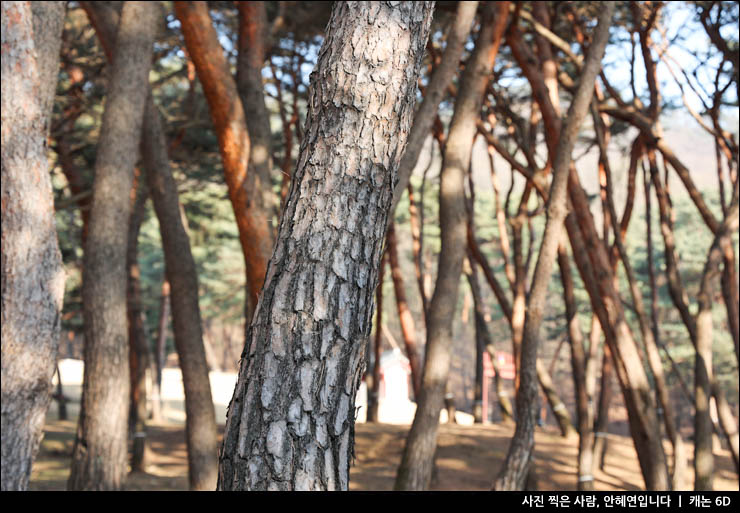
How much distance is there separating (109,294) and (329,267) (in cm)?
394

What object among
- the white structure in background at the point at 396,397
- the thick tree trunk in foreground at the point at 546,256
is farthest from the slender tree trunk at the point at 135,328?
the white structure in background at the point at 396,397

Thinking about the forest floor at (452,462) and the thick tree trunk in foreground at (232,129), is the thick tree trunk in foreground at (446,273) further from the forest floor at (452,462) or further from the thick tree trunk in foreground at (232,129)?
the forest floor at (452,462)

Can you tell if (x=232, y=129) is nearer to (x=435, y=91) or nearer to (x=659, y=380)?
(x=435, y=91)

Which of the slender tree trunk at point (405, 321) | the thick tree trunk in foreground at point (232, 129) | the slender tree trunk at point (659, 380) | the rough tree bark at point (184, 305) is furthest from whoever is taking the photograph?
the slender tree trunk at point (405, 321)

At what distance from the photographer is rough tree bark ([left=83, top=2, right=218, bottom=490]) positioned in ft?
19.1

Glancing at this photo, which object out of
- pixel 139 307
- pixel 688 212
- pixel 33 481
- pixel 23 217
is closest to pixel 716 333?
pixel 688 212

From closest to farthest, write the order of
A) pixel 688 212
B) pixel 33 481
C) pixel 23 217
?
1. pixel 23 217
2. pixel 33 481
3. pixel 688 212

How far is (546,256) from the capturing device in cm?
565

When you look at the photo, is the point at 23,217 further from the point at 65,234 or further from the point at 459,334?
the point at 459,334

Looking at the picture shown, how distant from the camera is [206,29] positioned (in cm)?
531

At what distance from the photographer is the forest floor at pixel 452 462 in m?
8.47

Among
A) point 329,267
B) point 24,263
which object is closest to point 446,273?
point 24,263

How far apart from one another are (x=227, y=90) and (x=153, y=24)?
93 cm

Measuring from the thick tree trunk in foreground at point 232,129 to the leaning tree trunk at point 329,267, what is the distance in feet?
11.0
